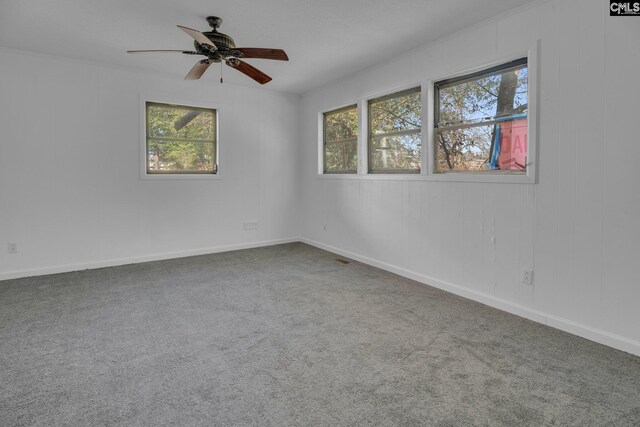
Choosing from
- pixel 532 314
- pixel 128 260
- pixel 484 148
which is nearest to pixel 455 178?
pixel 484 148

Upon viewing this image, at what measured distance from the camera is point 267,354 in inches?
93.0

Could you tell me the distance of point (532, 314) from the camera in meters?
2.92

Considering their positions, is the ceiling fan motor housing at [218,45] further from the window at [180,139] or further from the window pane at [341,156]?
the window pane at [341,156]

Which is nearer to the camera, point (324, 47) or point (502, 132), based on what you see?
point (502, 132)

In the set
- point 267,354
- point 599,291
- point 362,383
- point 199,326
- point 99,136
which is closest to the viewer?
point 362,383

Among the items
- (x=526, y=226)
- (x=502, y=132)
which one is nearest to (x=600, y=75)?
(x=502, y=132)

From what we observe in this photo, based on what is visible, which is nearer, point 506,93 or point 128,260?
point 506,93

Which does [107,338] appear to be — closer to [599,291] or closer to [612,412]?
[612,412]

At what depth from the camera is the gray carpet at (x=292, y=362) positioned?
1.78m

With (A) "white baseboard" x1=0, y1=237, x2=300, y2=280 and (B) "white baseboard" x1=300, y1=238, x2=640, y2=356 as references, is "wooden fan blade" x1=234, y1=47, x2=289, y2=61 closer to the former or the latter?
(B) "white baseboard" x1=300, y1=238, x2=640, y2=356

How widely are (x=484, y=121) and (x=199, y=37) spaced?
255 cm

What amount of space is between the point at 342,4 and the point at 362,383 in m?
2.84

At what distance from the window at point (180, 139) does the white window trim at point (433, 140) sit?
1710 millimetres

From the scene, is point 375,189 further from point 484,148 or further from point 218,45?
point 218,45
